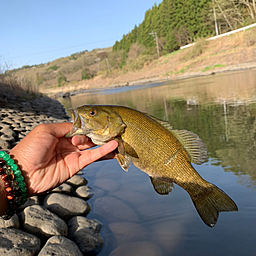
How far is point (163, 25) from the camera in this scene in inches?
3076

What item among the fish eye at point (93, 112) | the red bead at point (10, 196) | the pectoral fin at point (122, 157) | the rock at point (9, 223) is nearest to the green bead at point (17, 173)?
the red bead at point (10, 196)

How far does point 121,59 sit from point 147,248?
9946 cm

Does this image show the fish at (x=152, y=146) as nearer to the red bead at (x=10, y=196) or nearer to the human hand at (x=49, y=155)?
the human hand at (x=49, y=155)

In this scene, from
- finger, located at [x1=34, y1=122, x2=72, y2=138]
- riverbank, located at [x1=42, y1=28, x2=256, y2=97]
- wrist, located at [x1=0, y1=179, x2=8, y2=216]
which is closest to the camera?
wrist, located at [x1=0, y1=179, x2=8, y2=216]

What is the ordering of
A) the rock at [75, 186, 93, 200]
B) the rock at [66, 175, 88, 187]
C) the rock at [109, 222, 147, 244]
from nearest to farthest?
the rock at [109, 222, 147, 244] < the rock at [75, 186, 93, 200] < the rock at [66, 175, 88, 187]

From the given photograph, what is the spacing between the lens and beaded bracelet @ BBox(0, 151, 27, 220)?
8.07 ft

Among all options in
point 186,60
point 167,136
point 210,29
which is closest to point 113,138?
point 167,136

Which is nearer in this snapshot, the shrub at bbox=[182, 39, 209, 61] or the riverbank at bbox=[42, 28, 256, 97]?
the riverbank at bbox=[42, 28, 256, 97]

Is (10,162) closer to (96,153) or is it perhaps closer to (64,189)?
(96,153)

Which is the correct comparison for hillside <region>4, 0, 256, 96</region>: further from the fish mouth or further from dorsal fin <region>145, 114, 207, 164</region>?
dorsal fin <region>145, 114, 207, 164</region>

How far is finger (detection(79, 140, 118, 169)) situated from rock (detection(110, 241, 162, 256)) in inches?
65.0

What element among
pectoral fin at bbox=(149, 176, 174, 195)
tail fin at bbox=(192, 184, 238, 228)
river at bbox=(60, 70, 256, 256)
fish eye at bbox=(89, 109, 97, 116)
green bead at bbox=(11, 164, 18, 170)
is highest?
fish eye at bbox=(89, 109, 97, 116)

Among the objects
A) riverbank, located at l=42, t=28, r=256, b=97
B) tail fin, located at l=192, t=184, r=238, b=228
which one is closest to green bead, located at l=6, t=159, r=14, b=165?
tail fin, located at l=192, t=184, r=238, b=228

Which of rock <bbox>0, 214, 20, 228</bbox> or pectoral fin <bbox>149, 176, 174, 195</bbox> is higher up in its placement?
pectoral fin <bbox>149, 176, 174, 195</bbox>
